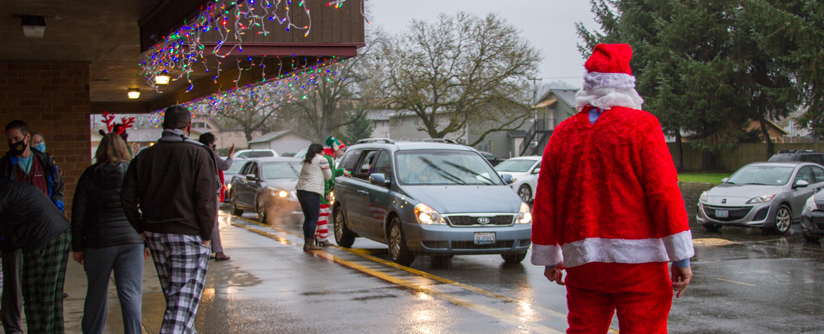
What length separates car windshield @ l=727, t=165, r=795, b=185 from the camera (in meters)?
14.4

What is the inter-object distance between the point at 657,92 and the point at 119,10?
3870cm

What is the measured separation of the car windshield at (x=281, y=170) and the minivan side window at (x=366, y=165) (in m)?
5.80

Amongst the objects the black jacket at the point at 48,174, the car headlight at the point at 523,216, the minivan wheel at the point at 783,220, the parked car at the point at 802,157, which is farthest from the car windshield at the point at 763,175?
the parked car at the point at 802,157

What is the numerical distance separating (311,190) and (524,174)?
12942mm

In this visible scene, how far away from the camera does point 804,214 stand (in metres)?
12.2

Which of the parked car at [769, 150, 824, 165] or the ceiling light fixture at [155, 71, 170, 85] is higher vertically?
the ceiling light fixture at [155, 71, 170, 85]

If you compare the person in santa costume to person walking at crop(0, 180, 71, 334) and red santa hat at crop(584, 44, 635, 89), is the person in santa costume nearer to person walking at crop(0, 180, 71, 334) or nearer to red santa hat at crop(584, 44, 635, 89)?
red santa hat at crop(584, 44, 635, 89)

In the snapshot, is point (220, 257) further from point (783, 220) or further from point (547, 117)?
point (547, 117)

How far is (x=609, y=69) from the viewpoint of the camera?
339cm

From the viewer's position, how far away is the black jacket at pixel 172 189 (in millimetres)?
4367

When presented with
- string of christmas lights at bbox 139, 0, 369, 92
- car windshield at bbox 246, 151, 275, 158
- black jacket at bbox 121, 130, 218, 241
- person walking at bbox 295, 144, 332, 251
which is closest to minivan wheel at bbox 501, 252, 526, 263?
person walking at bbox 295, 144, 332, 251

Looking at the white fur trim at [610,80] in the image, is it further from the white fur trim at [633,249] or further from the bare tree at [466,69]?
the bare tree at [466,69]

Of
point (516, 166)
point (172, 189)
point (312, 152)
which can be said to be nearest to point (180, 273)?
point (172, 189)

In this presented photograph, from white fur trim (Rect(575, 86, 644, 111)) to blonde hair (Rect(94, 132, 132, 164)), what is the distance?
3.20 metres
